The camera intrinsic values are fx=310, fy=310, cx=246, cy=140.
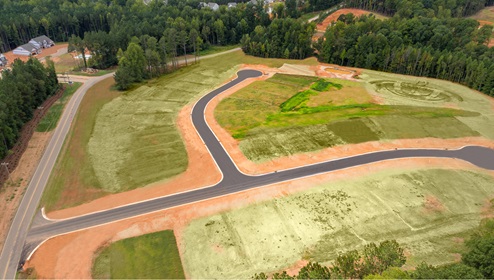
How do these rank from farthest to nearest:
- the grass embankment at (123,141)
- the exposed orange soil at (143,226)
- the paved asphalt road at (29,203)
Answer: the grass embankment at (123,141), the paved asphalt road at (29,203), the exposed orange soil at (143,226)

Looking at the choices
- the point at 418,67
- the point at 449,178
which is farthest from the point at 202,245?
the point at 418,67

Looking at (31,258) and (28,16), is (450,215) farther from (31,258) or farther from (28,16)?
(28,16)

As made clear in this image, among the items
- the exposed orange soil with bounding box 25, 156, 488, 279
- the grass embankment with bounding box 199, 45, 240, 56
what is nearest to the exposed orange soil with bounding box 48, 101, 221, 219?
the exposed orange soil with bounding box 25, 156, 488, 279

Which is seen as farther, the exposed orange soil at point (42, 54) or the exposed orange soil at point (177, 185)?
the exposed orange soil at point (42, 54)

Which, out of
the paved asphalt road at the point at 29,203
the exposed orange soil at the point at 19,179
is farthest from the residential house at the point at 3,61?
the exposed orange soil at the point at 19,179

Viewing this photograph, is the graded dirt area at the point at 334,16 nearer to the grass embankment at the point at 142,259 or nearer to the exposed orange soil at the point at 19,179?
the exposed orange soil at the point at 19,179

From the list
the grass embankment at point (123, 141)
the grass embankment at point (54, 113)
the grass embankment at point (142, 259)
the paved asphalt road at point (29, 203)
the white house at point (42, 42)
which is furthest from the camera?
the white house at point (42, 42)

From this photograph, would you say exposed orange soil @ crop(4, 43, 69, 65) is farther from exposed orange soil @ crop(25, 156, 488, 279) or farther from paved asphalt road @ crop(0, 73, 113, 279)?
exposed orange soil @ crop(25, 156, 488, 279)
